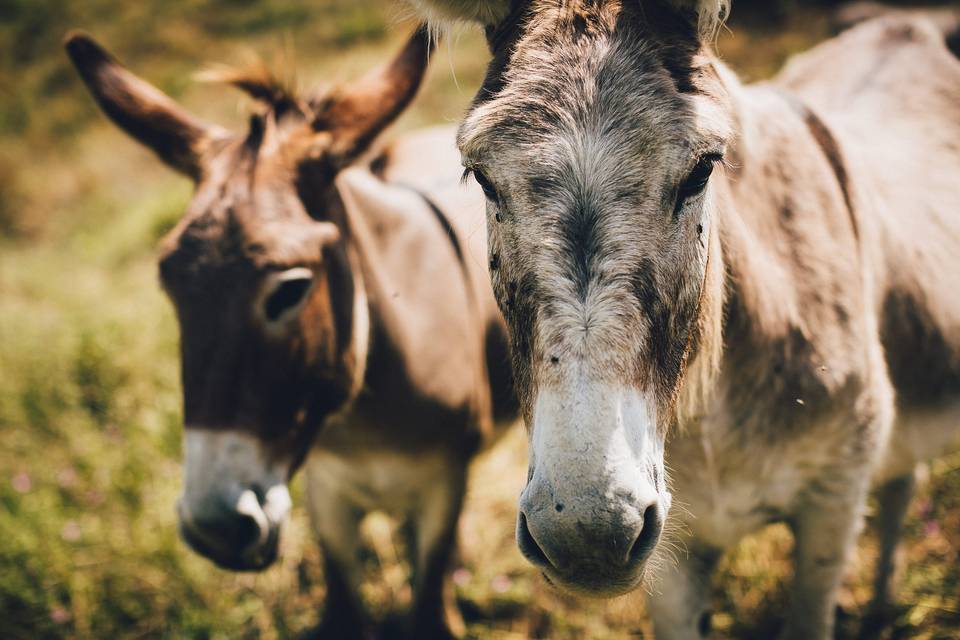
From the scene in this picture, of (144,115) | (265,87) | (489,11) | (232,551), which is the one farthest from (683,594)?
(144,115)

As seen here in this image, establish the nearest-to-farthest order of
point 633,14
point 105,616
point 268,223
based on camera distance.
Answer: point 633,14 < point 268,223 < point 105,616

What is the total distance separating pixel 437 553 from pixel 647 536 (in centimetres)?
189

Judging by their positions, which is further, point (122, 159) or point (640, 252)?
point (122, 159)

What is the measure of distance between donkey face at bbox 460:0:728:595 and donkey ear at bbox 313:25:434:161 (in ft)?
3.61

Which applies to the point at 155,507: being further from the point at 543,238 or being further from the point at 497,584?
the point at 543,238

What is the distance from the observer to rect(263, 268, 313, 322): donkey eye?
7.48ft

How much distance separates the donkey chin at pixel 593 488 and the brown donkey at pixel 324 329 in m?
0.99

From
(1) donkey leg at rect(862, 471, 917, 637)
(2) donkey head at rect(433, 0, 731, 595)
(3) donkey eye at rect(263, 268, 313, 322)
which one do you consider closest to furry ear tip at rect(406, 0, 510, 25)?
(2) donkey head at rect(433, 0, 731, 595)

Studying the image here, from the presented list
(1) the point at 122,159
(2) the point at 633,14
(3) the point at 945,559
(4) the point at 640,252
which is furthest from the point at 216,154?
(1) the point at 122,159

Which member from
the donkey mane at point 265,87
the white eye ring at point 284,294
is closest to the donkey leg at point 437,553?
the white eye ring at point 284,294

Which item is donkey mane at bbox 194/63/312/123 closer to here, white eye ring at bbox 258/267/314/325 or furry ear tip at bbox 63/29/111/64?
furry ear tip at bbox 63/29/111/64

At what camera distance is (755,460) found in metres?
2.07

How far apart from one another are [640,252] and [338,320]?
145 cm

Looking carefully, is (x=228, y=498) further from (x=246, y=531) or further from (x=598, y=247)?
(x=598, y=247)
